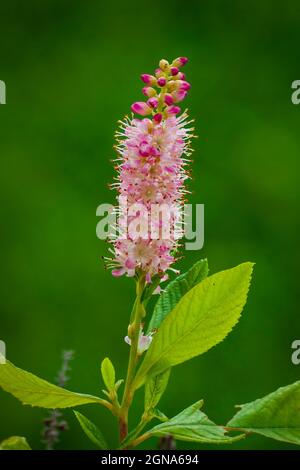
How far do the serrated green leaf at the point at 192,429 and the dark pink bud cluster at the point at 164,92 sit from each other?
0.23 m

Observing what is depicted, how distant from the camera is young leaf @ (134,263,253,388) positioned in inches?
20.1

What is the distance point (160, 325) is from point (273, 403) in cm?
11

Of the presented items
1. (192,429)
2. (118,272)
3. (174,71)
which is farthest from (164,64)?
(192,429)

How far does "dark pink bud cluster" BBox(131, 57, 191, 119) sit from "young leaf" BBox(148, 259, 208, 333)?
0.46 ft

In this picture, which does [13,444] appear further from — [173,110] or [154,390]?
[173,110]

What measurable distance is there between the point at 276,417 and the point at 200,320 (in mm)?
111

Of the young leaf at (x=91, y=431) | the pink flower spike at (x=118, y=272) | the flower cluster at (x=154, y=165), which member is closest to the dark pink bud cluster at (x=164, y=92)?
the flower cluster at (x=154, y=165)

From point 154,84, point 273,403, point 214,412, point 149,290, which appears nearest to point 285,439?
point 273,403

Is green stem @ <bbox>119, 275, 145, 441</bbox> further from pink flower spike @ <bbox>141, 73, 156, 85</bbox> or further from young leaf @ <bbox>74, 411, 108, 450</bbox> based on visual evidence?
pink flower spike @ <bbox>141, 73, 156, 85</bbox>

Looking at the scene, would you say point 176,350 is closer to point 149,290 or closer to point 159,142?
point 149,290

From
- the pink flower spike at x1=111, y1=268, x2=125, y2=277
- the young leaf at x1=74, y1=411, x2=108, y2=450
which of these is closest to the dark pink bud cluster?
the pink flower spike at x1=111, y1=268, x2=125, y2=277

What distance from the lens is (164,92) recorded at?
0.51 meters

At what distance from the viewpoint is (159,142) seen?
52cm

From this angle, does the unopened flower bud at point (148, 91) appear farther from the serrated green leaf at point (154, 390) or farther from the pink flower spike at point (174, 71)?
the serrated green leaf at point (154, 390)
